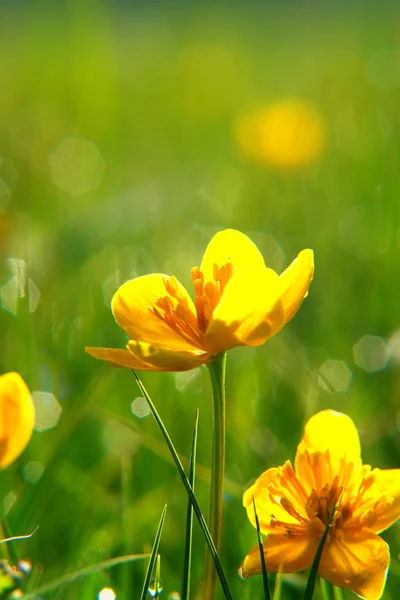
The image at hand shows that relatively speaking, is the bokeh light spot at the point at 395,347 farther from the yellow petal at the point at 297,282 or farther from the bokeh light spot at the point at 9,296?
the yellow petal at the point at 297,282

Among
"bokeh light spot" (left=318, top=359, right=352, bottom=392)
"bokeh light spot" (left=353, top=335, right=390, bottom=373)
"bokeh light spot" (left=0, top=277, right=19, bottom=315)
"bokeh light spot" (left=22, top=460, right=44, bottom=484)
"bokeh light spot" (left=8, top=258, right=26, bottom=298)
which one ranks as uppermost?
"bokeh light spot" (left=8, top=258, right=26, bottom=298)

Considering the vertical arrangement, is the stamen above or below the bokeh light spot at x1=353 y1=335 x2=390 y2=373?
above

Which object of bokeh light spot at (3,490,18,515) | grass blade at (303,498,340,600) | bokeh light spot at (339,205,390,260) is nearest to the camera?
grass blade at (303,498,340,600)

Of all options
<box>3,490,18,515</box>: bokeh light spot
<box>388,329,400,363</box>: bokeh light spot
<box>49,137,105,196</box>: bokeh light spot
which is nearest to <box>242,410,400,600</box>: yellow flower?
<box>3,490,18,515</box>: bokeh light spot

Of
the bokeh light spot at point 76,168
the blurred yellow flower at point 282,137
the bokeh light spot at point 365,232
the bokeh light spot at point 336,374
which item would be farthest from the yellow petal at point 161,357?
the blurred yellow flower at point 282,137

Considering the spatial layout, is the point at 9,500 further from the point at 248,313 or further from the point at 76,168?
the point at 76,168

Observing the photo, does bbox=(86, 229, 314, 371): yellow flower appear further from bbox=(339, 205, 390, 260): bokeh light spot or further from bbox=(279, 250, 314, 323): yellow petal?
bbox=(339, 205, 390, 260): bokeh light spot

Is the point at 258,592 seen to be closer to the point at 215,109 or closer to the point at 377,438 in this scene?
the point at 377,438
